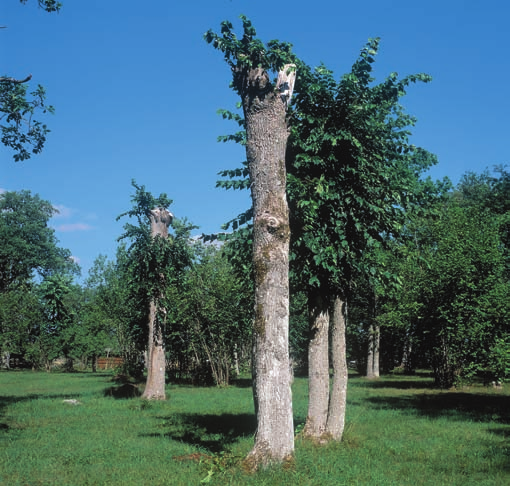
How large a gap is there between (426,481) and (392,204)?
225 inches

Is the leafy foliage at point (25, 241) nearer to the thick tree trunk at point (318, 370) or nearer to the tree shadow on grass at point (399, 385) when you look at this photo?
the tree shadow on grass at point (399, 385)

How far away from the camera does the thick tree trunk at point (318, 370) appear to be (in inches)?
434

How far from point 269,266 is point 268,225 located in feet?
2.15

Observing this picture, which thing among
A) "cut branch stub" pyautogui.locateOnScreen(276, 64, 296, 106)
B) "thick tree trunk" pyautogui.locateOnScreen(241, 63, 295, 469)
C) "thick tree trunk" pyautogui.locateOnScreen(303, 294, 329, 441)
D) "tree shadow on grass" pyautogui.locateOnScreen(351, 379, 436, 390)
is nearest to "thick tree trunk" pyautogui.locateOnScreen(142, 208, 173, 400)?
"thick tree trunk" pyautogui.locateOnScreen(303, 294, 329, 441)

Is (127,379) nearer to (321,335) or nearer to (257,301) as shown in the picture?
(321,335)

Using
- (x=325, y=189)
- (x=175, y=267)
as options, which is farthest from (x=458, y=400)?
(x=325, y=189)

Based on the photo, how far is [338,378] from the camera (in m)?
11.0

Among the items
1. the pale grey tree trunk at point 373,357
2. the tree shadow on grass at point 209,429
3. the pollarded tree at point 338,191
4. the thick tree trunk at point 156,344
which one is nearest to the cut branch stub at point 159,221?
the thick tree trunk at point 156,344

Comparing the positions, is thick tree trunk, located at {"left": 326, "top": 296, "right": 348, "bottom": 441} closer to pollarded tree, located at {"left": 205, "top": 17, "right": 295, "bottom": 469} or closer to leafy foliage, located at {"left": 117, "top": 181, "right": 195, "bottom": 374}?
pollarded tree, located at {"left": 205, "top": 17, "right": 295, "bottom": 469}

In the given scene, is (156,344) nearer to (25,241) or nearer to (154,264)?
(154,264)

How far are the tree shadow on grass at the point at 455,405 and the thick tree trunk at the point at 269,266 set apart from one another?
9.80m

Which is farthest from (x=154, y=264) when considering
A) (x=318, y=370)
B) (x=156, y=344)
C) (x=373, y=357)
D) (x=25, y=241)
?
(x=25, y=241)

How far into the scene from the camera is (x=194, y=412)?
55.8 feet

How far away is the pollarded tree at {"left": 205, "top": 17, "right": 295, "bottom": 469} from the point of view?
7898mm
